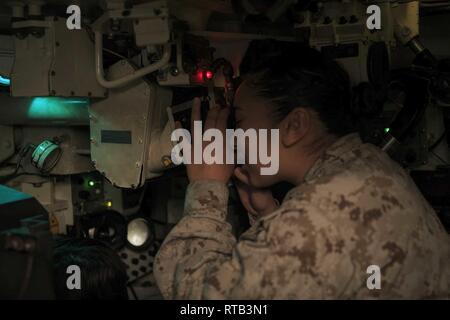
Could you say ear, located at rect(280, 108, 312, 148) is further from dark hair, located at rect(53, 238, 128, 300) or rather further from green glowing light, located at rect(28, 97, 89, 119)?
green glowing light, located at rect(28, 97, 89, 119)

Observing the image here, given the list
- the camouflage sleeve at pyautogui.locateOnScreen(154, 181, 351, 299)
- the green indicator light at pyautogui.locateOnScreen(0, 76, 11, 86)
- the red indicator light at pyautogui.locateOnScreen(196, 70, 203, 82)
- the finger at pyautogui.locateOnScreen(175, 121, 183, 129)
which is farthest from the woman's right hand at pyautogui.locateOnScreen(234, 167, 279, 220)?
the green indicator light at pyautogui.locateOnScreen(0, 76, 11, 86)

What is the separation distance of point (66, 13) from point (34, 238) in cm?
135

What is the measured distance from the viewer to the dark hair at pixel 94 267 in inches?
93.9

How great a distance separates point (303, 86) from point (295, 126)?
138mm

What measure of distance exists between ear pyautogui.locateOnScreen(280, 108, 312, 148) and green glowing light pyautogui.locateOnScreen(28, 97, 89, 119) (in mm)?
1341

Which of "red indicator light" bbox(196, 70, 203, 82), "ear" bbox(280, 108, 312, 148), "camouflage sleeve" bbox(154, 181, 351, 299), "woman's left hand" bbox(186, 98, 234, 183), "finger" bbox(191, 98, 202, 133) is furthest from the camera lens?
"red indicator light" bbox(196, 70, 203, 82)

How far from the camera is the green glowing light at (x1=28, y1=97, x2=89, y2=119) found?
291cm

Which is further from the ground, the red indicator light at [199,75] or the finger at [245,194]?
the red indicator light at [199,75]

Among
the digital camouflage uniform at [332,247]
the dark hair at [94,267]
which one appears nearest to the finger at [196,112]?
the digital camouflage uniform at [332,247]

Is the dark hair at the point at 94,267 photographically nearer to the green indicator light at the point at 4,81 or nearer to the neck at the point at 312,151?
the green indicator light at the point at 4,81

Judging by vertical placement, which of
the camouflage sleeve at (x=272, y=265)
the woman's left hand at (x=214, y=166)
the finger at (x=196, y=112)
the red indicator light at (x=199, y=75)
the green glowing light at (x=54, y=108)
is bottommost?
the camouflage sleeve at (x=272, y=265)

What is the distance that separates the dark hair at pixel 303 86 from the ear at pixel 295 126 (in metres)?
0.03

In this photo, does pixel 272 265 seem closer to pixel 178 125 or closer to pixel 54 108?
pixel 178 125
